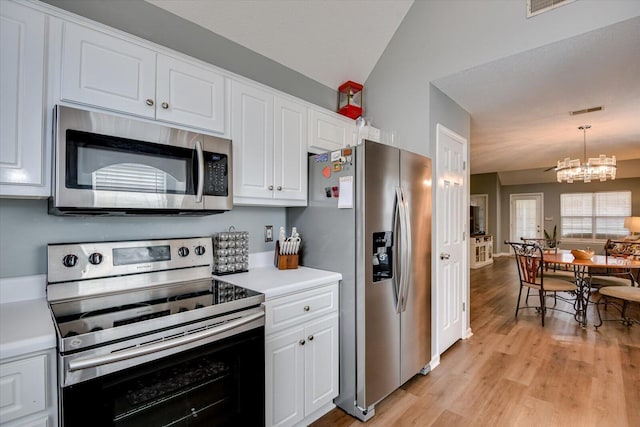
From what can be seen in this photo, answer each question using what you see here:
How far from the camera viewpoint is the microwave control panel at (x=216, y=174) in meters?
1.64

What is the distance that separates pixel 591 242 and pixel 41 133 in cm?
1119

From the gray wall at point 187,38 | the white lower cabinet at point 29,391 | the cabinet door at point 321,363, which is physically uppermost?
the gray wall at point 187,38

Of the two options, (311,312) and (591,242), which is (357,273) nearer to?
(311,312)

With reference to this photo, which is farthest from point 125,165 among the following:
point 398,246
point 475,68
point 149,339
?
point 475,68

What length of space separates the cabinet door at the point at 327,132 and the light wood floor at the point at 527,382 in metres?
1.88

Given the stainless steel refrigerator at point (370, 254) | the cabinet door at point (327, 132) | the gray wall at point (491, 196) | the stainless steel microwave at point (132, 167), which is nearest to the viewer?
the stainless steel microwave at point (132, 167)

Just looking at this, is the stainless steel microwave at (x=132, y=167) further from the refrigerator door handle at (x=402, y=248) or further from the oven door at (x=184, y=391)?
the refrigerator door handle at (x=402, y=248)

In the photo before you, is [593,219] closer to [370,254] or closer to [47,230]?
[370,254]

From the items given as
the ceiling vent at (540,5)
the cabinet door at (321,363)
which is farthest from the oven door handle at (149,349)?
the ceiling vent at (540,5)

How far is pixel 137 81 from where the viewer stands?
4.73 feet

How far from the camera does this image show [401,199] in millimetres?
2080

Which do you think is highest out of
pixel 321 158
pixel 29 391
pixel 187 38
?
pixel 187 38

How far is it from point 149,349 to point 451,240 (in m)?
2.70

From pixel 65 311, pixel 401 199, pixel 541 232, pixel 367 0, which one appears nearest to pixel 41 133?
pixel 65 311
